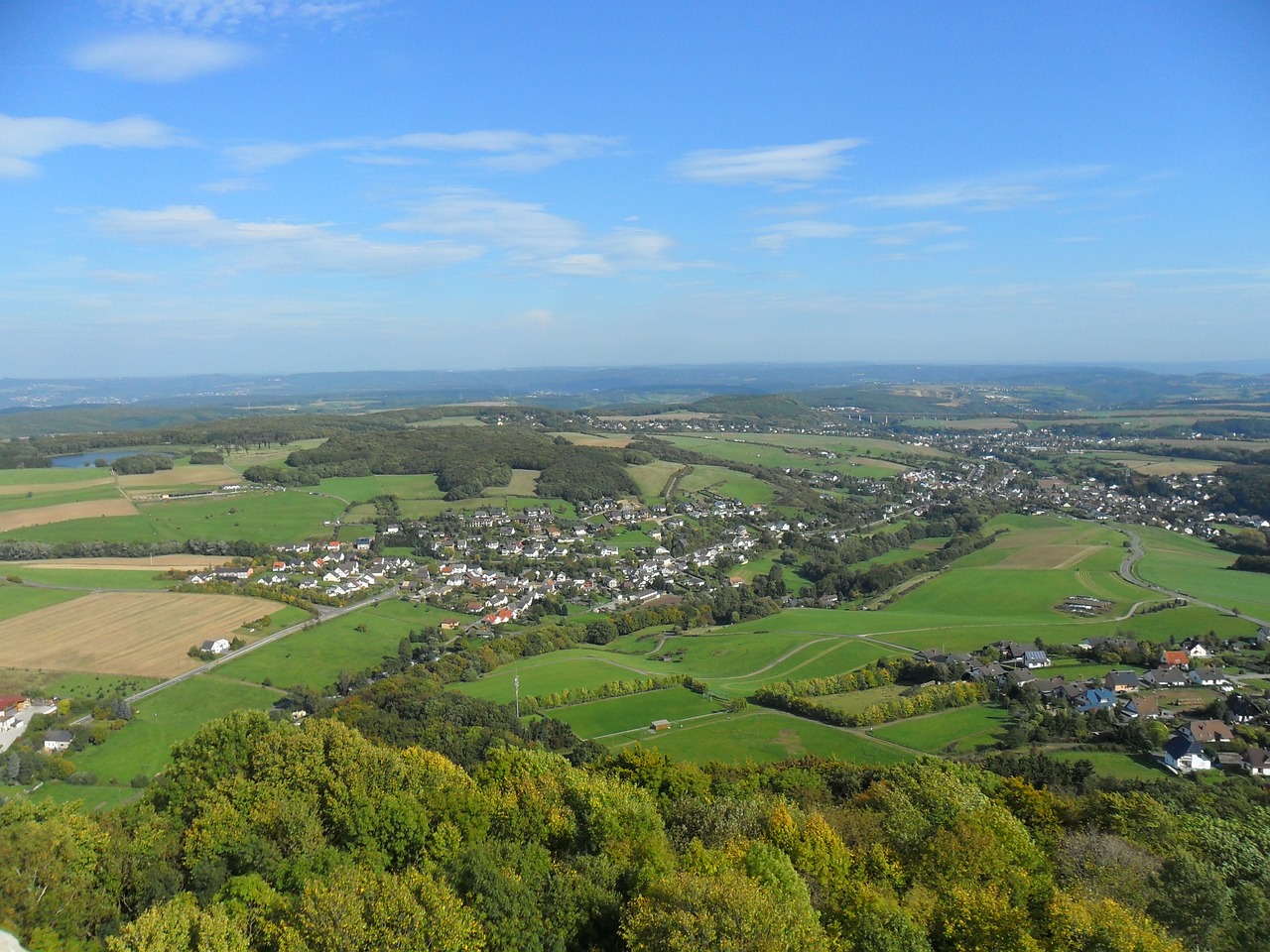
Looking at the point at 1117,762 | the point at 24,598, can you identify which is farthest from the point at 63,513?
the point at 1117,762

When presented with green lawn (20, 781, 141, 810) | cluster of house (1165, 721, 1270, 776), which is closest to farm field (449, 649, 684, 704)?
green lawn (20, 781, 141, 810)

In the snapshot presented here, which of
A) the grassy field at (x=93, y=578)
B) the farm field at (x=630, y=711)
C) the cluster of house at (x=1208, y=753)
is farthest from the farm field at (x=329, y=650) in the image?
the cluster of house at (x=1208, y=753)

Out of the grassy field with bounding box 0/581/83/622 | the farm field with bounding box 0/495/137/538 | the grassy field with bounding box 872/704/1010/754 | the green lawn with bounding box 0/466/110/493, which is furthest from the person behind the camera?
the green lawn with bounding box 0/466/110/493

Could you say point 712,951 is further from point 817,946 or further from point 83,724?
point 83,724

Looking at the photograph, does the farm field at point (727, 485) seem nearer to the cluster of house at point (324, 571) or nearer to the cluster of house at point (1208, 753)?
the cluster of house at point (324, 571)

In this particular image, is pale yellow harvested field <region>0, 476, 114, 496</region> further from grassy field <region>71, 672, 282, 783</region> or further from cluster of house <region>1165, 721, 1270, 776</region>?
cluster of house <region>1165, 721, 1270, 776</region>

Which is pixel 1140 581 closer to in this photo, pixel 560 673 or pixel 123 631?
pixel 560 673
